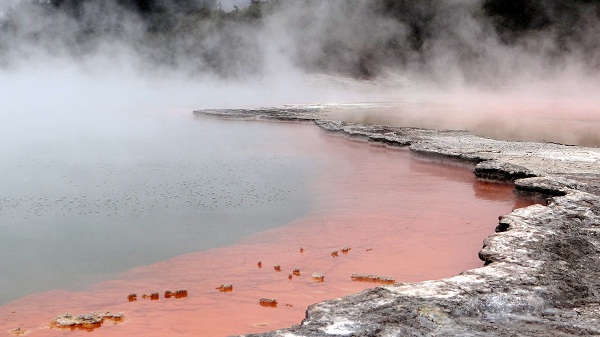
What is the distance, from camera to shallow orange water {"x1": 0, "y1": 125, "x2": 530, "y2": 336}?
2.80 m

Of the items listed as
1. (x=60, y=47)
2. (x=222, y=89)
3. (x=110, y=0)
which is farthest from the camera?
(x=110, y=0)

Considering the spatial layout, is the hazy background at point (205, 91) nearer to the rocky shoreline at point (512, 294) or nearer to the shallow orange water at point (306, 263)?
the shallow orange water at point (306, 263)

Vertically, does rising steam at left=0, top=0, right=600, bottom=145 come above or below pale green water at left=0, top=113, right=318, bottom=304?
above

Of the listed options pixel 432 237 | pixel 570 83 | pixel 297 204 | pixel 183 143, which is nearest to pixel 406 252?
pixel 432 237

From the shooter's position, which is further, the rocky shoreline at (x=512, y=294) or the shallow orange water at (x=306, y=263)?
the shallow orange water at (x=306, y=263)

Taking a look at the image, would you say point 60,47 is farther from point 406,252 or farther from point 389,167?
point 406,252

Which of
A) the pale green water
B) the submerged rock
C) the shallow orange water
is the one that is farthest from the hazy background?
the submerged rock

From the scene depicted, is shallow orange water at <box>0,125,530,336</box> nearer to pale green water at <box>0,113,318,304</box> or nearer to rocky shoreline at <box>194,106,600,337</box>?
pale green water at <box>0,113,318,304</box>

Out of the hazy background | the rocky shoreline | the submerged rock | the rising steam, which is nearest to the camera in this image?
the rocky shoreline

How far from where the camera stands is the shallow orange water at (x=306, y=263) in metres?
2.80

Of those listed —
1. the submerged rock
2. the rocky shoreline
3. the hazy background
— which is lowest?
the submerged rock

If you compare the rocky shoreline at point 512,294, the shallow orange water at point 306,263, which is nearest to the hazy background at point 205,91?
the shallow orange water at point 306,263

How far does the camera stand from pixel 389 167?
21.4 ft

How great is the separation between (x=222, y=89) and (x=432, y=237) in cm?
1729
